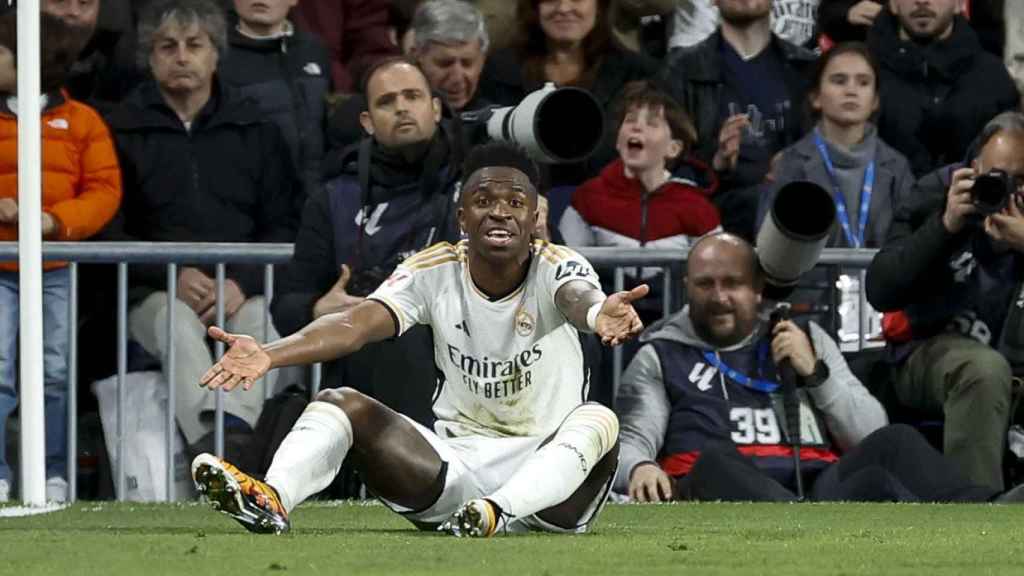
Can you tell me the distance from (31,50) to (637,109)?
3594 mm

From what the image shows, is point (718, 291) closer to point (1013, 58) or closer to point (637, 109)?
point (637, 109)

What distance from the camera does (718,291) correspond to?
33.8ft

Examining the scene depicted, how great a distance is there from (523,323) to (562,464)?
639 mm

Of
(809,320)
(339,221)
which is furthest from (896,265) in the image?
(339,221)

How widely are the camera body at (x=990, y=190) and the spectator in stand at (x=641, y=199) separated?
1.53 metres

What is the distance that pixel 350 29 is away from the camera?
1227 cm

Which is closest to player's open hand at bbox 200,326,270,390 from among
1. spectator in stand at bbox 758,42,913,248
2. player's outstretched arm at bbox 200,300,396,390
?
player's outstretched arm at bbox 200,300,396,390

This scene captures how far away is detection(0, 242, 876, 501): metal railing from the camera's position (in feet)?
32.8

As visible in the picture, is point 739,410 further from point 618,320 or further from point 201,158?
point 618,320

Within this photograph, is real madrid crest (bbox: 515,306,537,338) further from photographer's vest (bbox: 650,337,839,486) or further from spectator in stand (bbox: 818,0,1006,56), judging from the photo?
spectator in stand (bbox: 818,0,1006,56)

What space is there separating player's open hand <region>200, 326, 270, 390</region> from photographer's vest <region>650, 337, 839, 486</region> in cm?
353

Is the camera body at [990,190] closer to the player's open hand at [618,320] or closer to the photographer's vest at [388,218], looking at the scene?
the photographer's vest at [388,218]

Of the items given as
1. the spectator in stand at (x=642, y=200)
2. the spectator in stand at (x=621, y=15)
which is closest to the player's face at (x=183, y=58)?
the spectator in stand at (x=621, y=15)

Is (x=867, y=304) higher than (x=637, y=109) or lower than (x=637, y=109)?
lower
